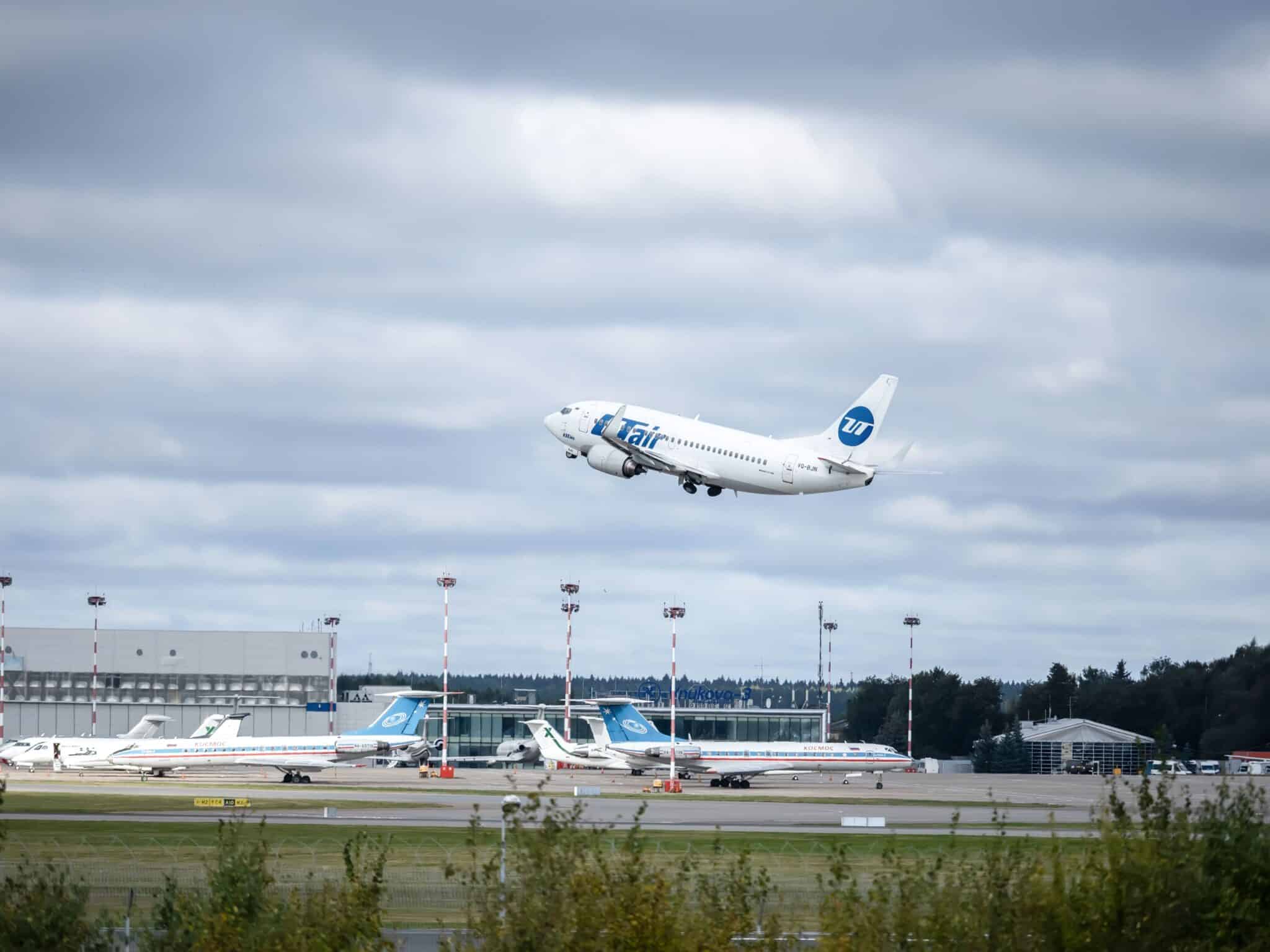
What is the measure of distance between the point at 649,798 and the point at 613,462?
86.3 ft

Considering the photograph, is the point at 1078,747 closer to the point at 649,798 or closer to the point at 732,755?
the point at 732,755

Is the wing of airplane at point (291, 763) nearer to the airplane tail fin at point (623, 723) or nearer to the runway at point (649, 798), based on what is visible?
the runway at point (649, 798)

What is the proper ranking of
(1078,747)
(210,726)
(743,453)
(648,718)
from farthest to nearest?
(648,718), (1078,747), (210,726), (743,453)

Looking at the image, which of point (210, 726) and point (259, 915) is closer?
point (259, 915)

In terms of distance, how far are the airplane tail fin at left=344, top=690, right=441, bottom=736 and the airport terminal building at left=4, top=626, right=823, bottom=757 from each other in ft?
141

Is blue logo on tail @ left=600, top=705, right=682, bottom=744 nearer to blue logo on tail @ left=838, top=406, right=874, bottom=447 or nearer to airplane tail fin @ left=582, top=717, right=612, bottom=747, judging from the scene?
airplane tail fin @ left=582, top=717, right=612, bottom=747

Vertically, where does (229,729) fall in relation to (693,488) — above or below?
below

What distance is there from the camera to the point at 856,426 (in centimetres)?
7506

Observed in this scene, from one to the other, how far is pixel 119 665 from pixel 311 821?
115115 mm

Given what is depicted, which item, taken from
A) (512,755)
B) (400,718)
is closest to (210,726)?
(400,718)

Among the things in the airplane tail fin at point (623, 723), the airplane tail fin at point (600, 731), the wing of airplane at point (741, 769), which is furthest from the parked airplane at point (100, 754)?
the wing of airplane at point (741, 769)

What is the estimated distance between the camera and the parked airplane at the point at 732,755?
399 feet

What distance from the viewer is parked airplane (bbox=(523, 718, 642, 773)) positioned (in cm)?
12838

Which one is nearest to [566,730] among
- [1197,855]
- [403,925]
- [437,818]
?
[437,818]
